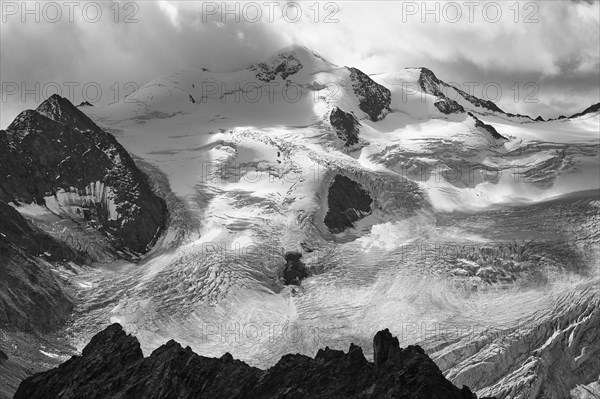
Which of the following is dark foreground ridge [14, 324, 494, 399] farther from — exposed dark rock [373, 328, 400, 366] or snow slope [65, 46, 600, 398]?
snow slope [65, 46, 600, 398]

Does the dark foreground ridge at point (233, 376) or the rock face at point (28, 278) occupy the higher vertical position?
the dark foreground ridge at point (233, 376)

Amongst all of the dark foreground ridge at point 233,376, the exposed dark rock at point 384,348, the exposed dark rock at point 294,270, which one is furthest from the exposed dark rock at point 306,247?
the exposed dark rock at point 384,348

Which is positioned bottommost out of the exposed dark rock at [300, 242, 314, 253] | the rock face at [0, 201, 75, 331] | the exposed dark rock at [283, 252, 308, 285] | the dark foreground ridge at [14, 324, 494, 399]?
the exposed dark rock at [283, 252, 308, 285]

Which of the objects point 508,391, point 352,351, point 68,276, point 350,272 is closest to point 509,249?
point 350,272

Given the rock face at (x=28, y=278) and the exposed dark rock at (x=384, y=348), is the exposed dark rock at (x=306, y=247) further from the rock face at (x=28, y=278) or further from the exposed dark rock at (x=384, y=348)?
the exposed dark rock at (x=384, y=348)

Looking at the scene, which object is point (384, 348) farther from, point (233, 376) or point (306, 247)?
point (306, 247)

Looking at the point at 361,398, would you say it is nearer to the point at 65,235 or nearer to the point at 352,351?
the point at 352,351

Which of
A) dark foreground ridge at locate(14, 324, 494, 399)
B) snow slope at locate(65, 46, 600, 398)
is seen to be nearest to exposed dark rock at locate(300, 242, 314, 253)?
snow slope at locate(65, 46, 600, 398)
